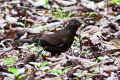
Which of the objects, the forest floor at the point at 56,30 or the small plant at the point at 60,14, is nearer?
the forest floor at the point at 56,30

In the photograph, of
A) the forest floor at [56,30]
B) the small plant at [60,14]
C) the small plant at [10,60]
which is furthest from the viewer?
the small plant at [60,14]

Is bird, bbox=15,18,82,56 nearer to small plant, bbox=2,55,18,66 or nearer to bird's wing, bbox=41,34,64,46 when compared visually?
bird's wing, bbox=41,34,64,46

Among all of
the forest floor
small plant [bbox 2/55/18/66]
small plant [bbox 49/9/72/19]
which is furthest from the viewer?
small plant [bbox 49/9/72/19]

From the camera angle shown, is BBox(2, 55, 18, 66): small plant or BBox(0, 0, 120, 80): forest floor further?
BBox(2, 55, 18, 66): small plant

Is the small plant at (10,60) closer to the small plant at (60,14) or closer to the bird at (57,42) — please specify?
the bird at (57,42)

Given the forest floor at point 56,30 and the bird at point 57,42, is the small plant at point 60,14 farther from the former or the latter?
the bird at point 57,42

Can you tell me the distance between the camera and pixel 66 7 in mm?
9750

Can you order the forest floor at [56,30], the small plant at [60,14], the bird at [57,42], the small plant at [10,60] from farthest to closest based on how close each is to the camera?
the small plant at [60,14] → the bird at [57,42] → the small plant at [10,60] → the forest floor at [56,30]

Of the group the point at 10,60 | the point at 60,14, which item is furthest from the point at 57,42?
the point at 60,14

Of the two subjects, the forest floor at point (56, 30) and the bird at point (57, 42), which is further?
the bird at point (57, 42)

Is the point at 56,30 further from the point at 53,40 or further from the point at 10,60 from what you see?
the point at 10,60

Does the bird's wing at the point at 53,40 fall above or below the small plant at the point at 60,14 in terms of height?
above

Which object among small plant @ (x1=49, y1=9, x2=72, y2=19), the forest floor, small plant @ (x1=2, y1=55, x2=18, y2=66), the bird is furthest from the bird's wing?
small plant @ (x1=49, y1=9, x2=72, y2=19)

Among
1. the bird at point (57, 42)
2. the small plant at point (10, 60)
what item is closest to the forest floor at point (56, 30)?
the small plant at point (10, 60)
